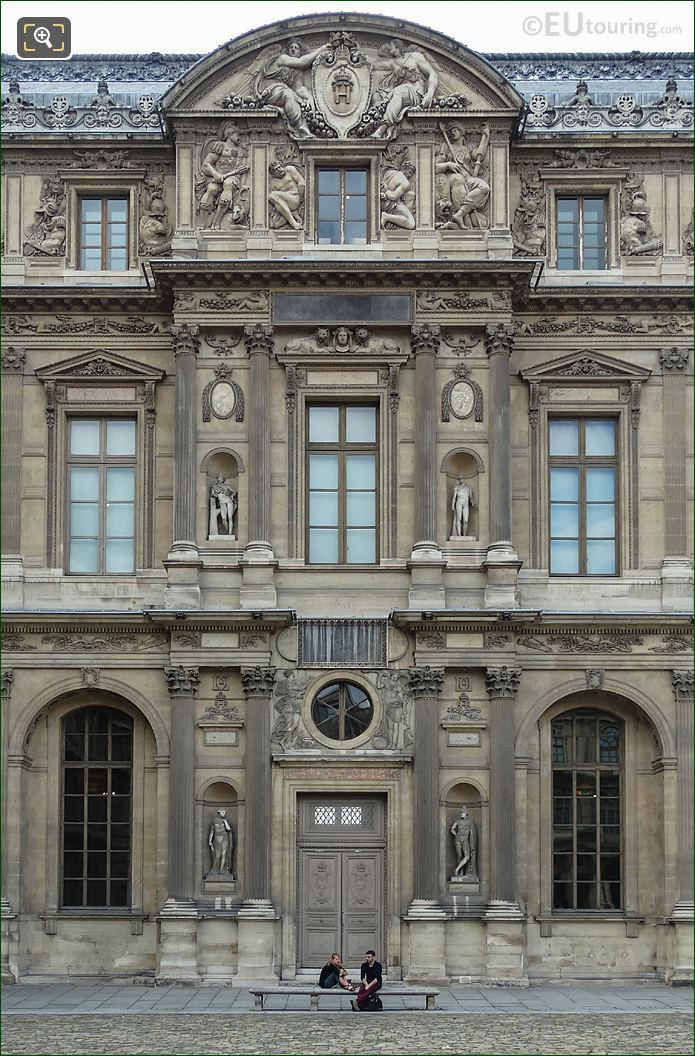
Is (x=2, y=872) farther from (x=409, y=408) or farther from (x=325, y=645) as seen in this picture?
(x=409, y=408)

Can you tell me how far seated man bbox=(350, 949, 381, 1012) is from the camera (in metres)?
26.3

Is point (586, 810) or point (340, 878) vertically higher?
point (586, 810)

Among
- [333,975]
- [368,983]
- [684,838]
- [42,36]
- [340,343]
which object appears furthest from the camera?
[340,343]

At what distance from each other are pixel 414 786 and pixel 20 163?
535 inches

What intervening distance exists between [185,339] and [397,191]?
4717 mm

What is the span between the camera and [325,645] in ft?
101

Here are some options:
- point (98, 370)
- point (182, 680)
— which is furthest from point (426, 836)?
point (98, 370)

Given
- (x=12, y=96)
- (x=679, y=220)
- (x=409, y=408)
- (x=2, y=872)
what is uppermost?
(x=12, y=96)

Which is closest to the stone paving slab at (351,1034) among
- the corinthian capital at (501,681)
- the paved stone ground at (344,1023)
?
the paved stone ground at (344,1023)

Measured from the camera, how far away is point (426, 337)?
102 ft

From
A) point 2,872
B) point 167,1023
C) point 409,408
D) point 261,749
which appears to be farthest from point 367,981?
point 409,408

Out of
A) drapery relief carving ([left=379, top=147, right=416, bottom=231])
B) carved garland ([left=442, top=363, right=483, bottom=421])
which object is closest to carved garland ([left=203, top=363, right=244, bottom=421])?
carved garland ([left=442, top=363, right=483, bottom=421])

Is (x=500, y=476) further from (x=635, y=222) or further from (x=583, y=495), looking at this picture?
(x=635, y=222)

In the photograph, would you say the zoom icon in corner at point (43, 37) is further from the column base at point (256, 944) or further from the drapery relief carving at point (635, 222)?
the column base at point (256, 944)
